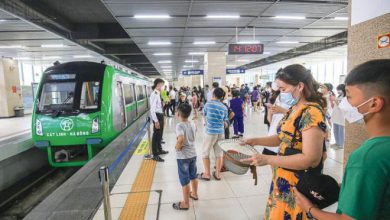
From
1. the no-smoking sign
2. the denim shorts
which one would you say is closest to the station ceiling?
the denim shorts

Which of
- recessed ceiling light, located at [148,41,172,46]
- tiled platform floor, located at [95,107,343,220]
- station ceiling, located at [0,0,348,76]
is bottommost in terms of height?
tiled platform floor, located at [95,107,343,220]

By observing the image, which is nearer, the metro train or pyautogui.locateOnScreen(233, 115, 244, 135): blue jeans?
the metro train

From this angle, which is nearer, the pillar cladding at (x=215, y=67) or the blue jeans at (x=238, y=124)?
the blue jeans at (x=238, y=124)

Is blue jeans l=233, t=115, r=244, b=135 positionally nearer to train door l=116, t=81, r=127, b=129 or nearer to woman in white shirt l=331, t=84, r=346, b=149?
woman in white shirt l=331, t=84, r=346, b=149

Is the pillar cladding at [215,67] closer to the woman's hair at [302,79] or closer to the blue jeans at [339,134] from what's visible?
the blue jeans at [339,134]

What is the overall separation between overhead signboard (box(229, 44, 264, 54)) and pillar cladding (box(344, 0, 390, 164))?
670 centimetres

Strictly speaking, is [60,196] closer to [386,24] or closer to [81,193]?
[81,193]

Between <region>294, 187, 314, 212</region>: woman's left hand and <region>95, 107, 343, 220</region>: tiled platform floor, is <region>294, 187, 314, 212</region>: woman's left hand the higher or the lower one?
the higher one

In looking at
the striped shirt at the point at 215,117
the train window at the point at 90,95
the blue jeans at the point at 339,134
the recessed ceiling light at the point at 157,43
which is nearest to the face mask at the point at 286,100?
the striped shirt at the point at 215,117

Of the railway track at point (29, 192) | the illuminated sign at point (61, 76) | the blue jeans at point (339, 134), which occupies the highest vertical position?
the illuminated sign at point (61, 76)

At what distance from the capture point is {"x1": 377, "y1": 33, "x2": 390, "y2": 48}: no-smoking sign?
6.19 feet

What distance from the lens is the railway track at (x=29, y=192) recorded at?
488 centimetres

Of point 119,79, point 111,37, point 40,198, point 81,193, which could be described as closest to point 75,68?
point 119,79

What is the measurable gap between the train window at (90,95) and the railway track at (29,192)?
204 centimetres
